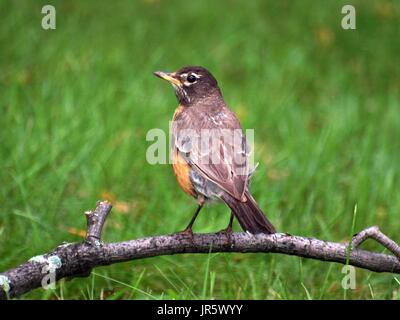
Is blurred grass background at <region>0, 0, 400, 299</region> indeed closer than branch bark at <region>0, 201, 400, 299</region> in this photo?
No

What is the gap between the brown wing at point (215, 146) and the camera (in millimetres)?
3451

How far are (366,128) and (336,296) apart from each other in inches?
135

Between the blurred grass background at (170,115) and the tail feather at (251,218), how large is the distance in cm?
47

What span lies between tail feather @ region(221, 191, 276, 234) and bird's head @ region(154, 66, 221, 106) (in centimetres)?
105

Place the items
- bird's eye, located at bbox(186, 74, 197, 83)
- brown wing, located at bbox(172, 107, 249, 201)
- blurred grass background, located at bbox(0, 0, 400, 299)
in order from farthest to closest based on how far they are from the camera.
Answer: blurred grass background, located at bbox(0, 0, 400, 299) → bird's eye, located at bbox(186, 74, 197, 83) → brown wing, located at bbox(172, 107, 249, 201)

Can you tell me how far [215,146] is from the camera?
12.0ft

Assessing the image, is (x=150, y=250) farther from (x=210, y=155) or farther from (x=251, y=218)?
(x=210, y=155)

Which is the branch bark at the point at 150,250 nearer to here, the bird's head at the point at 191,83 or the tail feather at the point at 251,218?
the tail feather at the point at 251,218

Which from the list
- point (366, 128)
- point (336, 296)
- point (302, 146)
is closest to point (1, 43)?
point (302, 146)

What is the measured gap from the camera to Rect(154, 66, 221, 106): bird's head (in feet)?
13.8

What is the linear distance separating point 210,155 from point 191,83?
0.76 metres

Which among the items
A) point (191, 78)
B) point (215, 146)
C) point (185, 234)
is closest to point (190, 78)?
point (191, 78)

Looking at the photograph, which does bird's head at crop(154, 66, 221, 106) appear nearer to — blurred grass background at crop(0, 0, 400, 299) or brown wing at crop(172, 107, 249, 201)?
brown wing at crop(172, 107, 249, 201)

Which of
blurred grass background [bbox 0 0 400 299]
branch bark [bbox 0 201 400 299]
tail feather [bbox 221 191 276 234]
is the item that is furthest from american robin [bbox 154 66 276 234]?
blurred grass background [bbox 0 0 400 299]
